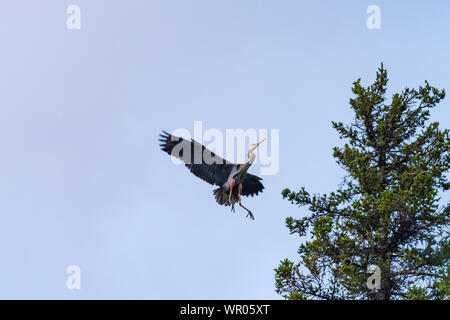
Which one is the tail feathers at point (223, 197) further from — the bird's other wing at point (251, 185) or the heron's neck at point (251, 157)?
the bird's other wing at point (251, 185)

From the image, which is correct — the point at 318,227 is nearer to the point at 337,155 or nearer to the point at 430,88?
the point at 337,155

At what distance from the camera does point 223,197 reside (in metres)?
22.1

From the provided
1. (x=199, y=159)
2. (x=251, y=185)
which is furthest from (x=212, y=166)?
(x=251, y=185)

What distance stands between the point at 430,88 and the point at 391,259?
6199 mm

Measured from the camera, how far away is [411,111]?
23.7m

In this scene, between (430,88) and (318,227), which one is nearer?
(318,227)

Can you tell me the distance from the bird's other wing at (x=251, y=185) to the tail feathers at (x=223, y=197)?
6.46 feet

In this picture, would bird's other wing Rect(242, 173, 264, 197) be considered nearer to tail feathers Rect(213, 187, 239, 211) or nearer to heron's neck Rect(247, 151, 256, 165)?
tail feathers Rect(213, 187, 239, 211)

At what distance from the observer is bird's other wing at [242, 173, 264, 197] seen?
78.8 ft

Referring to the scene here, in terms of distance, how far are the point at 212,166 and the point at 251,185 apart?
Result: 2227mm

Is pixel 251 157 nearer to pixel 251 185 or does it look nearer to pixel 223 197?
pixel 223 197

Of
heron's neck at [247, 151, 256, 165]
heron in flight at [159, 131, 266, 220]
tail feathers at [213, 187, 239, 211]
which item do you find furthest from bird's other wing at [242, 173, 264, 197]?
heron's neck at [247, 151, 256, 165]
